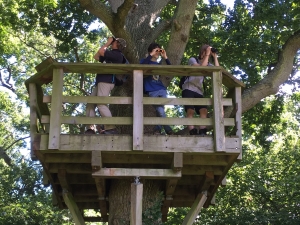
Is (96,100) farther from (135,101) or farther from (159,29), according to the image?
(159,29)

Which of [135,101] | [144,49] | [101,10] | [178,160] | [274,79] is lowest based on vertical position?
[178,160]

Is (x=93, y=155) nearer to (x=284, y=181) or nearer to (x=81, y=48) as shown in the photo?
(x=284, y=181)

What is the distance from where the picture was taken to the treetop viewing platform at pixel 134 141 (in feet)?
21.9

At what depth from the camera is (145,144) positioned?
665 centimetres

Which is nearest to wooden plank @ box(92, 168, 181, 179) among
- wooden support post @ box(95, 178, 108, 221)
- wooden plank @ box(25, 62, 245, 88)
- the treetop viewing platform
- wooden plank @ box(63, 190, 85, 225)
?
the treetop viewing platform

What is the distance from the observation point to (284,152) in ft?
51.9

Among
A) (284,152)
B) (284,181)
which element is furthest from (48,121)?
(284,152)

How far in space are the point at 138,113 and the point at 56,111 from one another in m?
1.02

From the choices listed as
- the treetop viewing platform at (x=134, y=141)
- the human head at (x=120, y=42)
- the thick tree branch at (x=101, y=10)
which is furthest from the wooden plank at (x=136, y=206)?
the thick tree branch at (x=101, y=10)

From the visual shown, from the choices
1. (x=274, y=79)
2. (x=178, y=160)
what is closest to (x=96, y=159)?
(x=178, y=160)

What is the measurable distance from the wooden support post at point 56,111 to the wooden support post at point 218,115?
194 cm

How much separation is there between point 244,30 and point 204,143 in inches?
181

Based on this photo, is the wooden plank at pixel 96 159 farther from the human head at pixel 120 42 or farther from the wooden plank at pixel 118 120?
the human head at pixel 120 42

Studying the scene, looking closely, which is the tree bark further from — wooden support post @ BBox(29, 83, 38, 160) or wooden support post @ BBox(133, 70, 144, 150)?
wooden support post @ BBox(29, 83, 38, 160)
